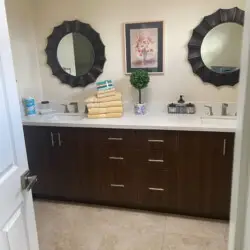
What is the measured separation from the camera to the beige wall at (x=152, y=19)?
7.72ft

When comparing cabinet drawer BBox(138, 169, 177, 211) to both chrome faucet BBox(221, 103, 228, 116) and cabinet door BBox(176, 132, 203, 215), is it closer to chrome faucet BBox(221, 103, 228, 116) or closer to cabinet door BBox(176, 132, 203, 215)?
cabinet door BBox(176, 132, 203, 215)

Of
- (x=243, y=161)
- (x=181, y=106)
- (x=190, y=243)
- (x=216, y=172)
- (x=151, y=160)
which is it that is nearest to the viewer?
(x=243, y=161)

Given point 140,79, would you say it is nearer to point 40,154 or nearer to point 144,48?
point 144,48

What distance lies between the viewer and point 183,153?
2176mm

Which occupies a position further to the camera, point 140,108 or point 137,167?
point 140,108

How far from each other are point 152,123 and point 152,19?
3.21ft

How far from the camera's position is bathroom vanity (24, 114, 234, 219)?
2.14 meters

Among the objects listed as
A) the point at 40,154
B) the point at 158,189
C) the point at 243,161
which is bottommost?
the point at 158,189

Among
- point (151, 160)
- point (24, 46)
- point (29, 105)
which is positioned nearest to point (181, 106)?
point (151, 160)

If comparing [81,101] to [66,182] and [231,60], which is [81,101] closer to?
[66,182]

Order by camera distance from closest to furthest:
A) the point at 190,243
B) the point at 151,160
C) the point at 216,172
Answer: the point at 190,243, the point at 216,172, the point at 151,160

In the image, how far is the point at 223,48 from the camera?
2.32 meters

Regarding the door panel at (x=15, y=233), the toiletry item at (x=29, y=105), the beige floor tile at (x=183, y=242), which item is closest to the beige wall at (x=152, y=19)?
the toiletry item at (x=29, y=105)

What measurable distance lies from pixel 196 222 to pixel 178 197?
26cm
